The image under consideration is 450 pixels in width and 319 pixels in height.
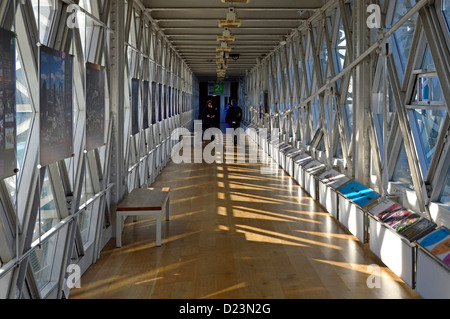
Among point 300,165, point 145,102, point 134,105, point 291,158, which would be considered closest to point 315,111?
point 291,158

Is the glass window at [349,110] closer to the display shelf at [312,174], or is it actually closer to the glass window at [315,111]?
the display shelf at [312,174]

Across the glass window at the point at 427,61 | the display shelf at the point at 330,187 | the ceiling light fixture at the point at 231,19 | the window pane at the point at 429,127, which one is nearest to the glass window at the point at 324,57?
the ceiling light fixture at the point at 231,19

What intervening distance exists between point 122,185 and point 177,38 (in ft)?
31.9

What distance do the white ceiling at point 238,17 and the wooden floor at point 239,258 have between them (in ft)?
12.2

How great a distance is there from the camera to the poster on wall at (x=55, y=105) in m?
4.18

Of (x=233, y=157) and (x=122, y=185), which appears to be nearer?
(x=122, y=185)

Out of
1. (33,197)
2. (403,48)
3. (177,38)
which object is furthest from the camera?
(177,38)

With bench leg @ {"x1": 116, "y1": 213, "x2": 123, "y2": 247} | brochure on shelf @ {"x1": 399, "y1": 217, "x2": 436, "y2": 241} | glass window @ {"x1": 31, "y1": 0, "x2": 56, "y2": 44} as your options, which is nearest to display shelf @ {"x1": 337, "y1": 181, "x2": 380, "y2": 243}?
brochure on shelf @ {"x1": 399, "y1": 217, "x2": 436, "y2": 241}

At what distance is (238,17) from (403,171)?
664 centimetres

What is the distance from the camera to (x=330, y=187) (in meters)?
8.69

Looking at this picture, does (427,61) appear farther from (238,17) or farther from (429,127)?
(238,17)

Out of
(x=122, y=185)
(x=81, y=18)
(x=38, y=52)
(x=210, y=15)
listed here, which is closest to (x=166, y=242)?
(x=122, y=185)

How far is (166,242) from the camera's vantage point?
23.1 feet
